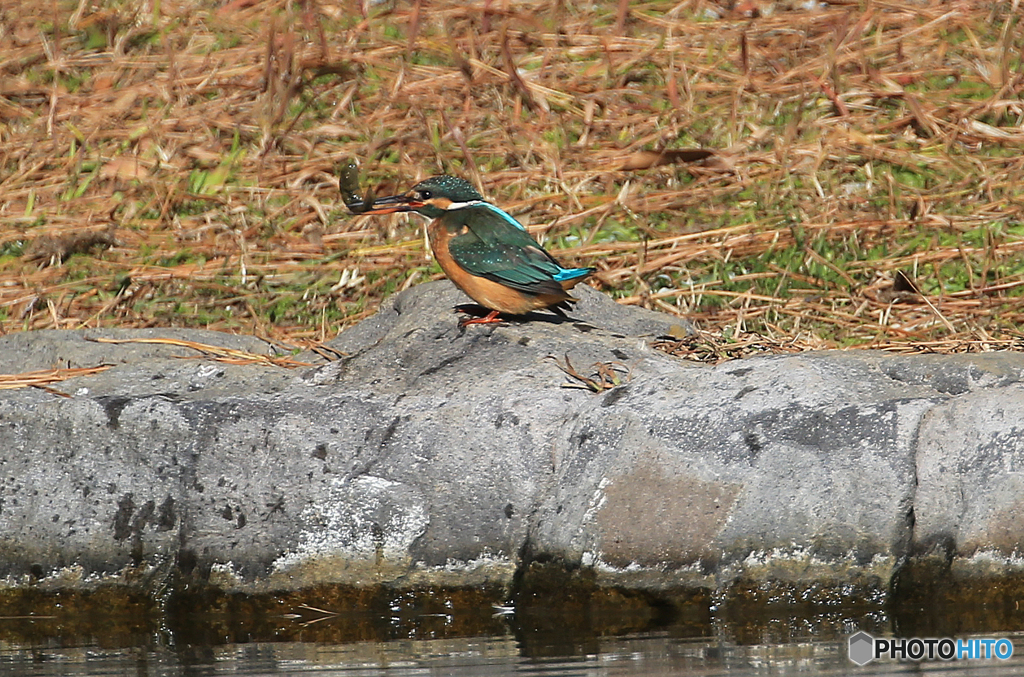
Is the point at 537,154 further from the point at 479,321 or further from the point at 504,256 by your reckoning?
the point at 479,321

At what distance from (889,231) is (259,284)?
2767 mm

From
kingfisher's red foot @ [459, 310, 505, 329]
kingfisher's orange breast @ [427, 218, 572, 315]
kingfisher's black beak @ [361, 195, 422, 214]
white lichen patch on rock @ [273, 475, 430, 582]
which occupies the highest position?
kingfisher's black beak @ [361, 195, 422, 214]

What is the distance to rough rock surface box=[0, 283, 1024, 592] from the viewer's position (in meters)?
3.32

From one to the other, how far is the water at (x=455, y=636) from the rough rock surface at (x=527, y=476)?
7 centimetres

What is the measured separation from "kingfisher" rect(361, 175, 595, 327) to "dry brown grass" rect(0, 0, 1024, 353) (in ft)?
2.54

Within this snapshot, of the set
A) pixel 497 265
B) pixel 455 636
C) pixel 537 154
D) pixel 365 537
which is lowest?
pixel 455 636

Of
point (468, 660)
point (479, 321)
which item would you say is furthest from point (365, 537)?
point (479, 321)

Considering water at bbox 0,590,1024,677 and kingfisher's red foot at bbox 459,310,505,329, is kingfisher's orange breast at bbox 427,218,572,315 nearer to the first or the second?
kingfisher's red foot at bbox 459,310,505,329

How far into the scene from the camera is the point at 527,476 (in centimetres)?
351

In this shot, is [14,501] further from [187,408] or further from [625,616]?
[625,616]

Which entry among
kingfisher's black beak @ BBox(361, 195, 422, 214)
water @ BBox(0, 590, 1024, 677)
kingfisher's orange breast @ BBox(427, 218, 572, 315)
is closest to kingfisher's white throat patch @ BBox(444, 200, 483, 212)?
kingfisher's black beak @ BBox(361, 195, 422, 214)

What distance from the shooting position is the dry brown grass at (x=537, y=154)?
17.7 ft

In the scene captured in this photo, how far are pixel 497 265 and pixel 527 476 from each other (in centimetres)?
96

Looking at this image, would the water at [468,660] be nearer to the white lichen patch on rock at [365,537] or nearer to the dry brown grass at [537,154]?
the white lichen patch on rock at [365,537]
